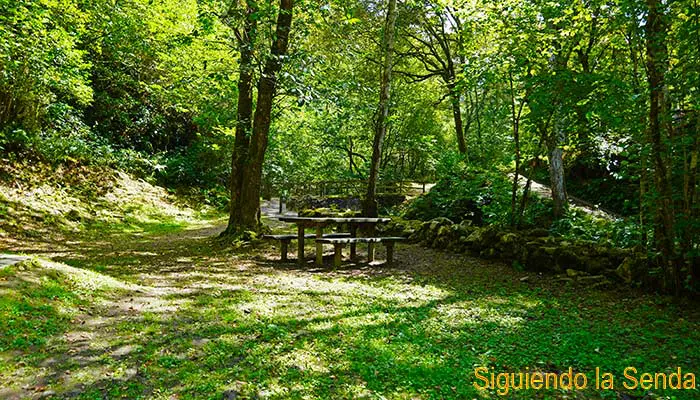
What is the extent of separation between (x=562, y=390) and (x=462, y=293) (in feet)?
9.09

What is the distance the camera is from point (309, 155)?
24.1 meters

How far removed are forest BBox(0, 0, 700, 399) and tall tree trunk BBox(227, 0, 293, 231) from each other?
0.05 meters

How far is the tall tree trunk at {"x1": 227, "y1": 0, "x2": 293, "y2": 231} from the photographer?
8852 mm

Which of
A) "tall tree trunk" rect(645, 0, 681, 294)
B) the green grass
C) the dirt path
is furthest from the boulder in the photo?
the dirt path

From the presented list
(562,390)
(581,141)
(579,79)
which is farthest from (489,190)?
(562,390)

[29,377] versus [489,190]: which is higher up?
[489,190]

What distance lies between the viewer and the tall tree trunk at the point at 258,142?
8.85m

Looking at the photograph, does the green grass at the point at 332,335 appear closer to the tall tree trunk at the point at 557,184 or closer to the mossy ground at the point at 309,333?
the mossy ground at the point at 309,333

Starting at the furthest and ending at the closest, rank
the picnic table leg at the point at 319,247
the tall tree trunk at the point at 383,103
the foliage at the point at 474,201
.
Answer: the tall tree trunk at the point at 383,103 → the foliage at the point at 474,201 → the picnic table leg at the point at 319,247

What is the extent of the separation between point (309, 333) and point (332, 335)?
0.23 m

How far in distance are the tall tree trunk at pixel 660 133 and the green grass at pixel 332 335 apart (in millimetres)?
606

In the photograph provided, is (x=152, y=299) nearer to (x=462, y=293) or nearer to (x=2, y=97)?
(x=462, y=293)

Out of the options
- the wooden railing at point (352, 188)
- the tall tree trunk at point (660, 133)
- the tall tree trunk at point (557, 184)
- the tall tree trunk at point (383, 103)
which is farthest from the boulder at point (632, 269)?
the wooden railing at point (352, 188)

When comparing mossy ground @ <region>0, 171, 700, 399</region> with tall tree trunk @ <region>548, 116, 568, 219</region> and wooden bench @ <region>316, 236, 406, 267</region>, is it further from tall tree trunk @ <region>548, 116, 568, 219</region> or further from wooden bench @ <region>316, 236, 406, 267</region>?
tall tree trunk @ <region>548, 116, 568, 219</region>
